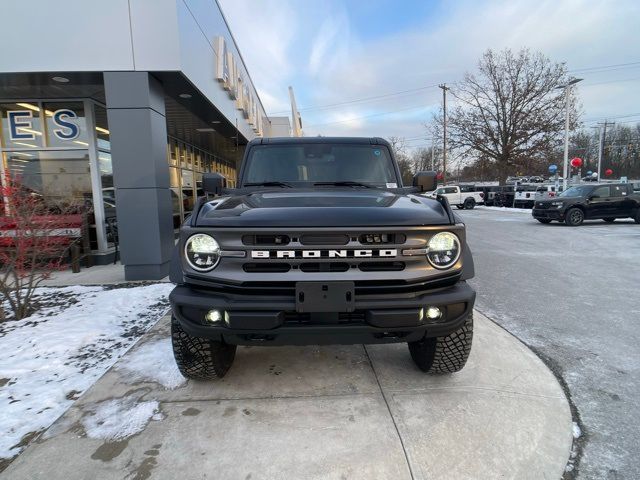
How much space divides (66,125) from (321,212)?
8.24m

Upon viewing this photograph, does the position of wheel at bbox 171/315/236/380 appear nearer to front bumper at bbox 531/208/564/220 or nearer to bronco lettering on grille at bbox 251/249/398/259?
bronco lettering on grille at bbox 251/249/398/259

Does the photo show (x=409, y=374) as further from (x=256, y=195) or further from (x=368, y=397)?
(x=256, y=195)

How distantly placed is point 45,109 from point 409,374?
29.8 feet

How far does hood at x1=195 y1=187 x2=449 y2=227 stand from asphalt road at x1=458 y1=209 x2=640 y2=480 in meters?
1.69

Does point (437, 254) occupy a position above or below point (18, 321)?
above

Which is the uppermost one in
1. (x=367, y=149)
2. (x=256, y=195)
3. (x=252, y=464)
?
(x=367, y=149)

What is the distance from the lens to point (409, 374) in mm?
3068

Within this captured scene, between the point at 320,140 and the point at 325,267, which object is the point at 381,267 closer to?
the point at 325,267

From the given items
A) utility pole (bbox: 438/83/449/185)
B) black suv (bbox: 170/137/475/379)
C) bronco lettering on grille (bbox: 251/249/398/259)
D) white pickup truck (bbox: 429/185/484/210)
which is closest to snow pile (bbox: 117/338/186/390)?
black suv (bbox: 170/137/475/379)

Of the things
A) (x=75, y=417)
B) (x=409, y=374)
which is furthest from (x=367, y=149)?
(x=75, y=417)

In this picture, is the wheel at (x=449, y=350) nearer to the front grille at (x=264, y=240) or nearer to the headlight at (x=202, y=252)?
the front grille at (x=264, y=240)

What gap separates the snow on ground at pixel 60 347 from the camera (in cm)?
264

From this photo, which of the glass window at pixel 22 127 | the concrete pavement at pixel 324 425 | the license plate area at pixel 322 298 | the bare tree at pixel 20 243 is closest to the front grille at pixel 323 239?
the license plate area at pixel 322 298

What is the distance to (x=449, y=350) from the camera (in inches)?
109
